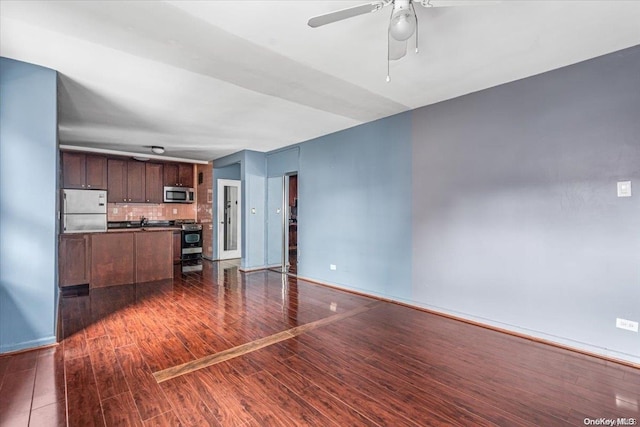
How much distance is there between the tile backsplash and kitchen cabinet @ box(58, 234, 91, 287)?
2.19 meters

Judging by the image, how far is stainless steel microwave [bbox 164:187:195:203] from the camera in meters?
7.21

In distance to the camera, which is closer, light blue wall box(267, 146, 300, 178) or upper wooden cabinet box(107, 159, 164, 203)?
light blue wall box(267, 146, 300, 178)

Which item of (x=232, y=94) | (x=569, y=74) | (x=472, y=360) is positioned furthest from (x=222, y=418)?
(x=569, y=74)

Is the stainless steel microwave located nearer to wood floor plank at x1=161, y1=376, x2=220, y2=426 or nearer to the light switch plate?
wood floor plank at x1=161, y1=376, x2=220, y2=426

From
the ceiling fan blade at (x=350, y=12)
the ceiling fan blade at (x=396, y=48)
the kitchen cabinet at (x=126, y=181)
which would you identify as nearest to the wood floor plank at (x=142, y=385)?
the ceiling fan blade at (x=350, y=12)

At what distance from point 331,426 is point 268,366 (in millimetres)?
820

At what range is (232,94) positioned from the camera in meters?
3.34

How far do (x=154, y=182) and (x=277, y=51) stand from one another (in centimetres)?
594

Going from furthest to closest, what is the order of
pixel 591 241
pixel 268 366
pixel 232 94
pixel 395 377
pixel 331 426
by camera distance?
pixel 232 94 < pixel 591 241 < pixel 268 366 < pixel 395 377 < pixel 331 426

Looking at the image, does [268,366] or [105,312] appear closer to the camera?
[268,366]

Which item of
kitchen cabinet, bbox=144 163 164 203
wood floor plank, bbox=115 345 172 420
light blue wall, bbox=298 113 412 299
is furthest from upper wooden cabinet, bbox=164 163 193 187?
wood floor plank, bbox=115 345 172 420

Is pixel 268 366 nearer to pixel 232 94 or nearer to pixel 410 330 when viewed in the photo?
pixel 410 330

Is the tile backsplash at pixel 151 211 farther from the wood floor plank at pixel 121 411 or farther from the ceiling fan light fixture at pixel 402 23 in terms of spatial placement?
the ceiling fan light fixture at pixel 402 23

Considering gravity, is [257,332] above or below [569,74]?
below
